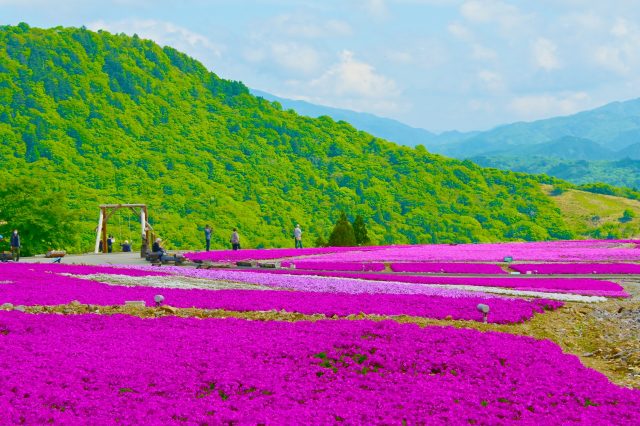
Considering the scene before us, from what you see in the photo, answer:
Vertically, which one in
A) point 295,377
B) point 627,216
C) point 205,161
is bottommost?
point 295,377

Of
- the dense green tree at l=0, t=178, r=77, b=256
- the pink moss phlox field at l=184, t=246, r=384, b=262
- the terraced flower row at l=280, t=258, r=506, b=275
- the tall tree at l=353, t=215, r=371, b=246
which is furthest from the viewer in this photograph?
the tall tree at l=353, t=215, r=371, b=246

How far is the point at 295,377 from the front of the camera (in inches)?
573

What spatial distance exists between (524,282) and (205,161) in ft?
408

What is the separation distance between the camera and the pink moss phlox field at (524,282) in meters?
30.3

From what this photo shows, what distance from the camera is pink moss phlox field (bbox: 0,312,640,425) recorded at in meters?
12.3

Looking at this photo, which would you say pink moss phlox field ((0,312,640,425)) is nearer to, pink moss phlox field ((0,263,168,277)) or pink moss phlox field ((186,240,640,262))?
pink moss phlox field ((0,263,168,277))

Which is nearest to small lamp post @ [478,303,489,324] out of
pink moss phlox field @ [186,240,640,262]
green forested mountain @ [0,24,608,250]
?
pink moss phlox field @ [186,240,640,262]

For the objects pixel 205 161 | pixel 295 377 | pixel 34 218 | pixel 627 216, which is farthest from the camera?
pixel 205 161

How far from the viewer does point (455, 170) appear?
6407 inches

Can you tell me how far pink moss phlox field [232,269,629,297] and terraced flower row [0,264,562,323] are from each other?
200 inches

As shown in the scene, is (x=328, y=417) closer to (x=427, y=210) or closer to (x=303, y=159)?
(x=427, y=210)

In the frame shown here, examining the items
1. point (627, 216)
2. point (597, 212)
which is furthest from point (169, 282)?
point (597, 212)

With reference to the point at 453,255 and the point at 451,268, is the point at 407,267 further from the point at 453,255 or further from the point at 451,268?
the point at 453,255

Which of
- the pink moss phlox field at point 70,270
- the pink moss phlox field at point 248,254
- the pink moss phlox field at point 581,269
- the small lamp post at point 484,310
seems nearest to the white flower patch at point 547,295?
the small lamp post at point 484,310
